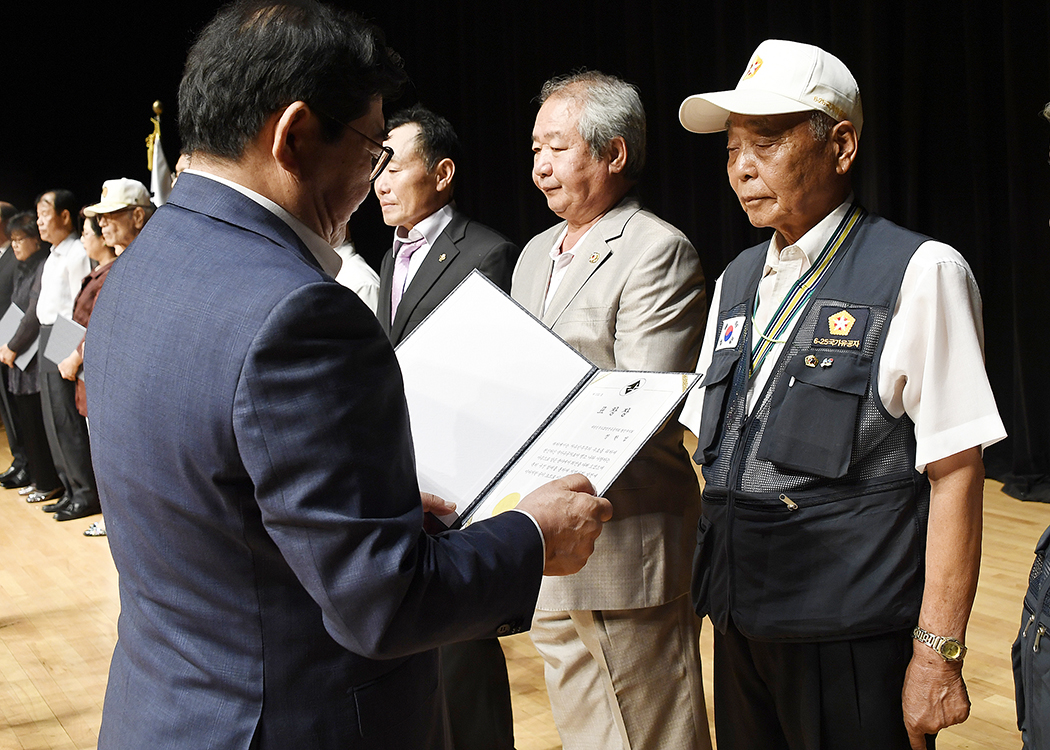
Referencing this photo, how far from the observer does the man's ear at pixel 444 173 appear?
8.07 ft

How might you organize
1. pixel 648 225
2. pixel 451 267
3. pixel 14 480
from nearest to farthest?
pixel 648 225 < pixel 451 267 < pixel 14 480

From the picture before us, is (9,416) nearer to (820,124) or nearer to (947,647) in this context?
(820,124)

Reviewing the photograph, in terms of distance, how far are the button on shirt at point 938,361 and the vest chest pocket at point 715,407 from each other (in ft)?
0.83

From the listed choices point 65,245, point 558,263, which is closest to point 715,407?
point 558,263

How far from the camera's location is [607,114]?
1.90 metres

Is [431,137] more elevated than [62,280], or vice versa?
[431,137]

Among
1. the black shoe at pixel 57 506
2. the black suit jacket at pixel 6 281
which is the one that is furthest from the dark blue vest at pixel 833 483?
the black suit jacket at pixel 6 281

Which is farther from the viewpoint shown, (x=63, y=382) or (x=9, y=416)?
(x=9, y=416)

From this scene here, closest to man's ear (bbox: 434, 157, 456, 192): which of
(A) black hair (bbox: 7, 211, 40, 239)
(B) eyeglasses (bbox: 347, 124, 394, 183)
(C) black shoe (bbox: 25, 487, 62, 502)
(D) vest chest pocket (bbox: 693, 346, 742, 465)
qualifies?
(D) vest chest pocket (bbox: 693, 346, 742, 465)

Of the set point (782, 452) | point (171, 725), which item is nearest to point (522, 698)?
point (782, 452)

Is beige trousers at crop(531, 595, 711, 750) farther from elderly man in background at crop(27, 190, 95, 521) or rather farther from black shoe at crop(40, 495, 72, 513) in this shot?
black shoe at crop(40, 495, 72, 513)

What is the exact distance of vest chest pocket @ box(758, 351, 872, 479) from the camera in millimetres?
1246

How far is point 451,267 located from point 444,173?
0.32 meters

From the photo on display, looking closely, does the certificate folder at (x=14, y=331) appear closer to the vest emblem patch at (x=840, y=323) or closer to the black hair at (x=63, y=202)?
the black hair at (x=63, y=202)
